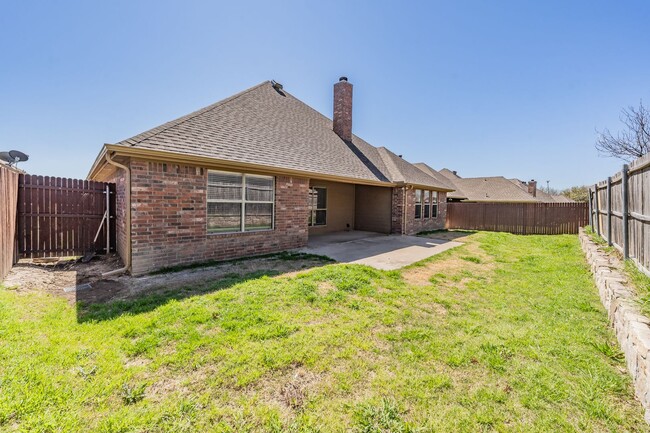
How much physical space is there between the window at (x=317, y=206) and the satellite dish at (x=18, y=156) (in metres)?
10.4

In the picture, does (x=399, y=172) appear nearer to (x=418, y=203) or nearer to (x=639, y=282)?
(x=418, y=203)

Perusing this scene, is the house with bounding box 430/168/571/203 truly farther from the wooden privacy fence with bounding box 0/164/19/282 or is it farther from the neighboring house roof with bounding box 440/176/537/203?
the wooden privacy fence with bounding box 0/164/19/282

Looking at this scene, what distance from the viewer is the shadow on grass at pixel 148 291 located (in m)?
3.98

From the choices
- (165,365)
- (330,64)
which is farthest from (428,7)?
(165,365)

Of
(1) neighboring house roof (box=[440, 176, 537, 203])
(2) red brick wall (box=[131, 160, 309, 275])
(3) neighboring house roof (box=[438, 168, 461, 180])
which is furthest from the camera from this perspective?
(3) neighboring house roof (box=[438, 168, 461, 180])

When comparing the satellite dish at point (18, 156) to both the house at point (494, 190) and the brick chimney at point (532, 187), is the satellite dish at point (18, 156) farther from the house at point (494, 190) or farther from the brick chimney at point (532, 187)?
the brick chimney at point (532, 187)

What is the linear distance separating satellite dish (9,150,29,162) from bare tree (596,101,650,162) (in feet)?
93.9

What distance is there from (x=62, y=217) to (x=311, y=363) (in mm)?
8430

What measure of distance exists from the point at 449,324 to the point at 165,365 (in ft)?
11.3

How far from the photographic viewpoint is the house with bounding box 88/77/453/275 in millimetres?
5844

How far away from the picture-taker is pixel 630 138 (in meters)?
16.7

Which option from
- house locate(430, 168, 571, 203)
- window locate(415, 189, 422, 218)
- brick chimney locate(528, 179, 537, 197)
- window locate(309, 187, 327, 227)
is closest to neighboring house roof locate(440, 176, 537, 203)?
house locate(430, 168, 571, 203)

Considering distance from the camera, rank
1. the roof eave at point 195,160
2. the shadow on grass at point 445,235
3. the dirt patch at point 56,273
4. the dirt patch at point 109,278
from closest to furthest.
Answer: the dirt patch at point 109,278, the dirt patch at point 56,273, the roof eave at point 195,160, the shadow on grass at point 445,235

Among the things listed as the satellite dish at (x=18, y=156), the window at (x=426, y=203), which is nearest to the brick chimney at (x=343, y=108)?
the window at (x=426, y=203)
